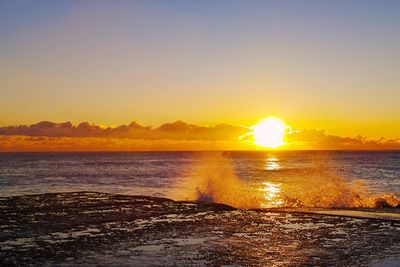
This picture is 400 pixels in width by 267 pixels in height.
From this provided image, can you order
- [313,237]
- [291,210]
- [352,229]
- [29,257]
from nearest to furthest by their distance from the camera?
1. [29,257]
2. [313,237]
3. [352,229]
4. [291,210]

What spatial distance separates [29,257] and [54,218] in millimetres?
10059

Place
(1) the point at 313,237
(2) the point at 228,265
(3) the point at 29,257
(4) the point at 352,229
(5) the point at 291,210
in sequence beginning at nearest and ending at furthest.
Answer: (2) the point at 228,265, (3) the point at 29,257, (1) the point at 313,237, (4) the point at 352,229, (5) the point at 291,210

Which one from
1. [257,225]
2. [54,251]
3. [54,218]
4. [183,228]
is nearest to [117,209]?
[54,218]

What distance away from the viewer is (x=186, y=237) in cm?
2094

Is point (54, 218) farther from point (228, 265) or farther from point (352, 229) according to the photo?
point (352, 229)

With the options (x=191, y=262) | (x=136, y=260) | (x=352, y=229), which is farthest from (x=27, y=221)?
(x=352, y=229)

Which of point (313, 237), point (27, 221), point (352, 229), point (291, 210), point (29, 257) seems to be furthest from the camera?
point (291, 210)

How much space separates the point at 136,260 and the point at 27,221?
447 inches

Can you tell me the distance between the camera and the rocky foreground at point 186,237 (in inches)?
657

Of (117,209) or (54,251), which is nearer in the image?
(54,251)

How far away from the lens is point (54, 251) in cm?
1788

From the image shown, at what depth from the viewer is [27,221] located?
25.5 metres

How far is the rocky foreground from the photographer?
16.7 metres

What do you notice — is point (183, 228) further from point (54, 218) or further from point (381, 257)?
point (381, 257)
